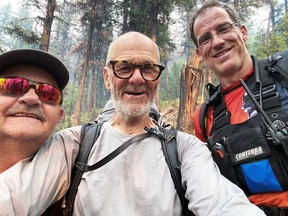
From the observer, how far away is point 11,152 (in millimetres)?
1810

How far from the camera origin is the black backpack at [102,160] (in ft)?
6.09

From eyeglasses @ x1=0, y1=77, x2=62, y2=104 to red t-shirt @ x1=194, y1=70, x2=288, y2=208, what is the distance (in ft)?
6.17

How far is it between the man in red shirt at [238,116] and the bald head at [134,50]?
110cm

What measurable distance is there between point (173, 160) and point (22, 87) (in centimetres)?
120

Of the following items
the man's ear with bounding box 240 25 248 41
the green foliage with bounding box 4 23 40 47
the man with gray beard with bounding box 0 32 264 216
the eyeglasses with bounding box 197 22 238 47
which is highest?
the green foliage with bounding box 4 23 40 47

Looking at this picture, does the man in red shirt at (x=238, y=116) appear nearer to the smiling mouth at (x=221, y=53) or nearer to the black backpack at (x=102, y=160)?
the smiling mouth at (x=221, y=53)

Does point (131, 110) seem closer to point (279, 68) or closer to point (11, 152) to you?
point (11, 152)

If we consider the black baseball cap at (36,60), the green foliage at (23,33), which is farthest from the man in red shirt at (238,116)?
the green foliage at (23,33)

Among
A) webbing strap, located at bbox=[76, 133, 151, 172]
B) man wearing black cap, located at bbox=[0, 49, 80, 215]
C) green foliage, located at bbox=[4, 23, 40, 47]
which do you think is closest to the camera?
man wearing black cap, located at bbox=[0, 49, 80, 215]

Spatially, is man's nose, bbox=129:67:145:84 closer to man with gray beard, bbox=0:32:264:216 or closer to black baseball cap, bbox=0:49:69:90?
man with gray beard, bbox=0:32:264:216

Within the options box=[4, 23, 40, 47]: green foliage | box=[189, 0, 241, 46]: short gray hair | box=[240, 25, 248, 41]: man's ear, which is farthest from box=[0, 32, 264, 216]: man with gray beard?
box=[4, 23, 40, 47]: green foliage

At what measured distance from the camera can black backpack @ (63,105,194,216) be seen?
1.86 m

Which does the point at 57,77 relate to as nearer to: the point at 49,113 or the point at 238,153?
the point at 49,113

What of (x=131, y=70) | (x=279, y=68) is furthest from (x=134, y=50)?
(x=279, y=68)
